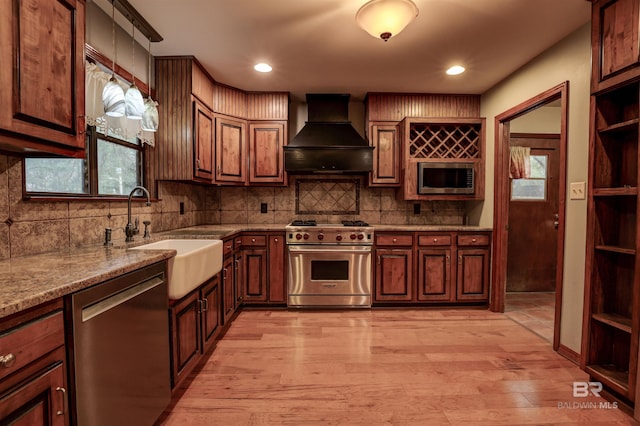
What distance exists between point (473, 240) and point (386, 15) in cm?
244

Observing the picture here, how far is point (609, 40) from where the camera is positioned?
1.66 m

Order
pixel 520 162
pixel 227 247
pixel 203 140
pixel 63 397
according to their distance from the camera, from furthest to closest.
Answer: pixel 520 162 → pixel 203 140 → pixel 227 247 → pixel 63 397

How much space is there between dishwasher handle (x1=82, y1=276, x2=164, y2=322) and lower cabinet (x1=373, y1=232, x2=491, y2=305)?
227cm

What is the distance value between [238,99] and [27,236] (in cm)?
236

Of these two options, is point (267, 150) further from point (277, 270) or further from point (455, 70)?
point (455, 70)

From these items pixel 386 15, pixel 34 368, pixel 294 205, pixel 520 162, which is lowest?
pixel 34 368

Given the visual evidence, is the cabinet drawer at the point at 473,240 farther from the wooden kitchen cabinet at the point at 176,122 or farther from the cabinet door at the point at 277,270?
the wooden kitchen cabinet at the point at 176,122

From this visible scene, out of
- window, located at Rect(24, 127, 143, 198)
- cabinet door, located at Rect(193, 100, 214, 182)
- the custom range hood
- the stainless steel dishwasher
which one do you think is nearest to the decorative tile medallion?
the custom range hood

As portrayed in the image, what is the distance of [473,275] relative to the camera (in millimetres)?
3166

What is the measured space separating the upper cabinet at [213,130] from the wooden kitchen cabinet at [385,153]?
1060 mm

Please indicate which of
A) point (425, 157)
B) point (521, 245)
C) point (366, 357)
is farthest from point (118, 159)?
point (521, 245)

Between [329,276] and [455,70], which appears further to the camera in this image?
[329,276]

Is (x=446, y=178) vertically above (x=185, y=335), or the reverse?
(x=446, y=178)

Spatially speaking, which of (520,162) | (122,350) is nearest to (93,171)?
(122,350)
